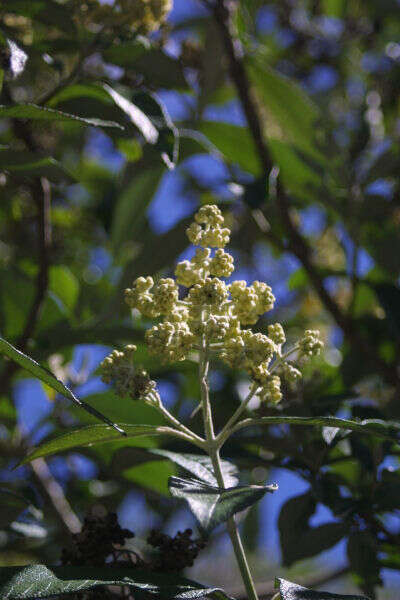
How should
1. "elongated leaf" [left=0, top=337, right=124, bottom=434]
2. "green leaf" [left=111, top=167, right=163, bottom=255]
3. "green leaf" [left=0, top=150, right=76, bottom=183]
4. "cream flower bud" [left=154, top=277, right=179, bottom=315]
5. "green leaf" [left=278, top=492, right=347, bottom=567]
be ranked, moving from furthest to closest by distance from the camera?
"green leaf" [left=111, top=167, right=163, bottom=255] < "green leaf" [left=278, top=492, right=347, bottom=567] < "green leaf" [left=0, top=150, right=76, bottom=183] < "cream flower bud" [left=154, top=277, right=179, bottom=315] < "elongated leaf" [left=0, top=337, right=124, bottom=434]

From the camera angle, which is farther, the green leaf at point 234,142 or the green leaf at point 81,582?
the green leaf at point 234,142

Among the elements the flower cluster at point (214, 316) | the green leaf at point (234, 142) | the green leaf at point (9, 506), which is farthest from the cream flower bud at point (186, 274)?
the green leaf at point (234, 142)

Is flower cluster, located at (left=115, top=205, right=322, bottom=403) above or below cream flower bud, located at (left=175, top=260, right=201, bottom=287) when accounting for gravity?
below

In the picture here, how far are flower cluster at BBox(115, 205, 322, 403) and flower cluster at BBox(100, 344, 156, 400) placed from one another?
0.14ft

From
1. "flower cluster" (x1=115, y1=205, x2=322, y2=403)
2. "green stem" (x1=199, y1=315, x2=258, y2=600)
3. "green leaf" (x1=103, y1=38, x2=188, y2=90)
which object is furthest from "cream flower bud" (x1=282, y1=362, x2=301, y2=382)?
"green leaf" (x1=103, y1=38, x2=188, y2=90)

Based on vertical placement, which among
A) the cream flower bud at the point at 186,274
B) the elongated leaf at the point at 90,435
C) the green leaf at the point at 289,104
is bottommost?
the elongated leaf at the point at 90,435

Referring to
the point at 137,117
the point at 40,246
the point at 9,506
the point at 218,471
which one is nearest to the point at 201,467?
the point at 218,471

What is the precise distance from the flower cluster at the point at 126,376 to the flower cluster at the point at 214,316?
43 mm

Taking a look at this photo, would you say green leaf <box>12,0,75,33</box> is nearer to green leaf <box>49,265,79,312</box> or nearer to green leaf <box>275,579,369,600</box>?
green leaf <box>49,265,79,312</box>

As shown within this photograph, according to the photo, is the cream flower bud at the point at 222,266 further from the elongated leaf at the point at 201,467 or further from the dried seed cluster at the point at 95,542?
the dried seed cluster at the point at 95,542

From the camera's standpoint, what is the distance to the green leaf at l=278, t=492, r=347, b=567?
1.43 metres

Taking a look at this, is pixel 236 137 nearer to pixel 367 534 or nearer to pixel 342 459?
pixel 342 459

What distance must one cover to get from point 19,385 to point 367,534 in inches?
50.4

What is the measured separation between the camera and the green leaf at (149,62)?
4.92 ft
